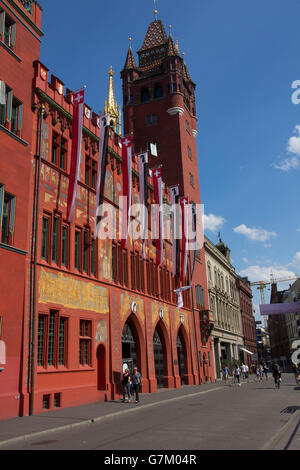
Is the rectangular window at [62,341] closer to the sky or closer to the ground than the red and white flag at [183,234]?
closer to the ground

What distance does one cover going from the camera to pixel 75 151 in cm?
2208

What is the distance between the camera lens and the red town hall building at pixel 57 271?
1789cm

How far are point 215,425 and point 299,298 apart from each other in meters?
97.7

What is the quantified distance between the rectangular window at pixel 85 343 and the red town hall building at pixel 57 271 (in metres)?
0.05

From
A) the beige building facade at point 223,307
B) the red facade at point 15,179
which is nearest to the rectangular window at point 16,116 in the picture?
the red facade at point 15,179

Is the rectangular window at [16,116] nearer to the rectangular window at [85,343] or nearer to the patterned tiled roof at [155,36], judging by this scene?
the rectangular window at [85,343]

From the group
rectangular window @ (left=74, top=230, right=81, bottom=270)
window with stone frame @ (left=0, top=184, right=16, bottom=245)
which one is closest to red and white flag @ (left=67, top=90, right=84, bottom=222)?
rectangular window @ (left=74, top=230, right=81, bottom=270)

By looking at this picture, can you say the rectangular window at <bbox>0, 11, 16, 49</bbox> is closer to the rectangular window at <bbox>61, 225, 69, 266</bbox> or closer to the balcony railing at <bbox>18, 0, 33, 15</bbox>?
the balcony railing at <bbox>18, 0, 33, 15</bbox>

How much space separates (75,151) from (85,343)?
1032 centimetres

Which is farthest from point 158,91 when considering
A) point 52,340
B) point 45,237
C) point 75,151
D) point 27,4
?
point 52,340

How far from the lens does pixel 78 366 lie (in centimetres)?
2127

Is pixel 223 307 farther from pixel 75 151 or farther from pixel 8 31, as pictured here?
pixel 8 31

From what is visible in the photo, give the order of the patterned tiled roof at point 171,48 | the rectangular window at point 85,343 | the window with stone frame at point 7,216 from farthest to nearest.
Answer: the patterned tiled roof at point 171,48 → the rectangular window at point 85,343 → the window with stone frame at point 7,216
